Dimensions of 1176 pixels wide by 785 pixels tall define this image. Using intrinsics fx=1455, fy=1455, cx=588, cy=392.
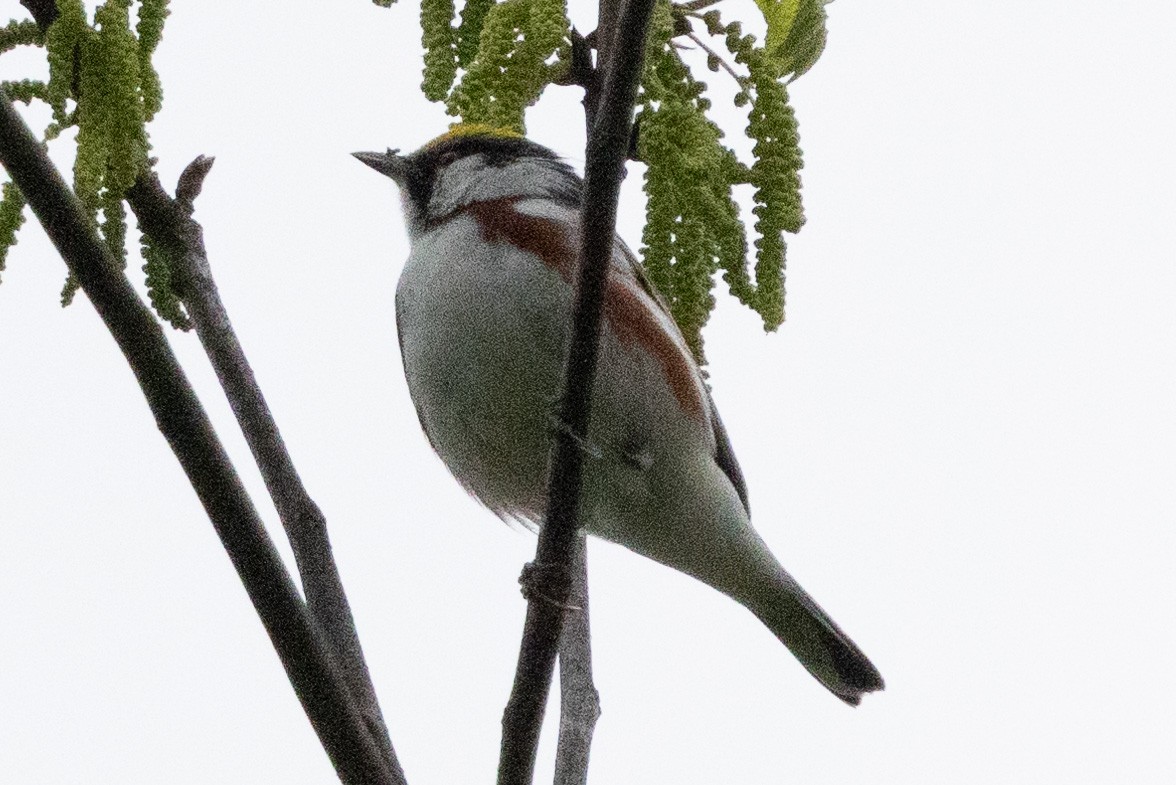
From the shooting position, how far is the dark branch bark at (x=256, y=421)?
241 cm

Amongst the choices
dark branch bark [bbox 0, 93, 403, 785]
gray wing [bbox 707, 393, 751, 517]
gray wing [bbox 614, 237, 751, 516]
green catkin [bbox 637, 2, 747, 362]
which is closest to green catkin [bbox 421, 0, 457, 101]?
green catkin [bbox 637, 2, 747, 362]

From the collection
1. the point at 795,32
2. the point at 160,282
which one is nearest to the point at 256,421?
the point at 160,282

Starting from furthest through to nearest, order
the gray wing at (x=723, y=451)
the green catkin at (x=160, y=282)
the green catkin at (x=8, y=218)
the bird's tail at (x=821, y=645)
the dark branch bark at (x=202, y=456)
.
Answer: the bird's tail at (x=821, y=645) < the gray wing at (x=723, y=451) < the green catkin at (x=160, y=282) < the green catkin at (x=8, y=218) < the dark branch bark at (x=202, y=456)

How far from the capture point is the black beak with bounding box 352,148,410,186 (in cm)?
433

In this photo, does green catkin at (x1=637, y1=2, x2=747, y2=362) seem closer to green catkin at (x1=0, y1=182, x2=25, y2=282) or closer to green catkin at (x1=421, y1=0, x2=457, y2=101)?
green catkin at (x1=421, y1=0, x2=457, y2=101)

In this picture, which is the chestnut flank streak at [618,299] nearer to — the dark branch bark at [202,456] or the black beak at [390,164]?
the black beak at [390,164]

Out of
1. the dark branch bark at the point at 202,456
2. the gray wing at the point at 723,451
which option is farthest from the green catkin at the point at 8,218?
the gray wing at the point at 723,451

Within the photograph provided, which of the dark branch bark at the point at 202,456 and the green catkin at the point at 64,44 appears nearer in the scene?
the dark branch bark at the point at 202,456

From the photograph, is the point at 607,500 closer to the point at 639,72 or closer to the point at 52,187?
the point at 639,72

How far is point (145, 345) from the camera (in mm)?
1724

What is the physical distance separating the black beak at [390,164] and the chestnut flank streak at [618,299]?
82cm

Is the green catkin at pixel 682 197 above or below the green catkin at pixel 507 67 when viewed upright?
below

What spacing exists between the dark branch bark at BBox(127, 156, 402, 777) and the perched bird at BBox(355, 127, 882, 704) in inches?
29.6

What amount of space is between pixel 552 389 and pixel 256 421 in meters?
0.95
